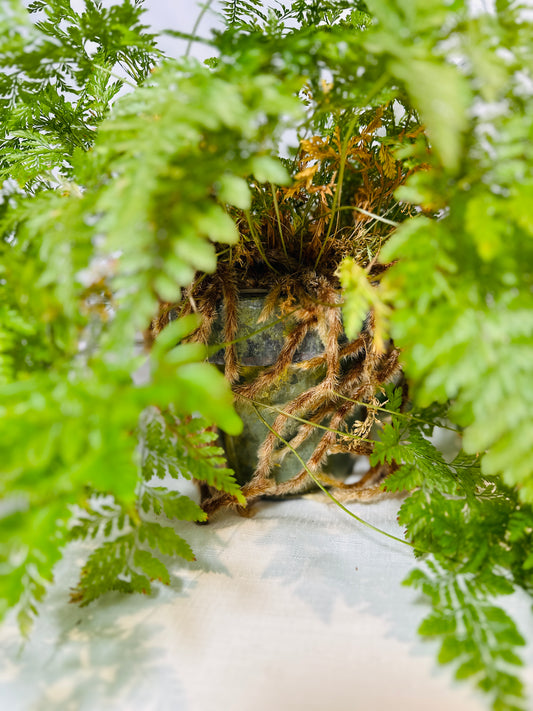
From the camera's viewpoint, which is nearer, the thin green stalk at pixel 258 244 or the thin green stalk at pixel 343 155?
the thin green stalk at pixel 343 155

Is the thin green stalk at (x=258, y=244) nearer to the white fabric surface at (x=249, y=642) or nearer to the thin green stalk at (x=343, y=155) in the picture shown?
the thin green stalk at (x=343, y=155)

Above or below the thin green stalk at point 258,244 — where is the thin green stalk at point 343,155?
above

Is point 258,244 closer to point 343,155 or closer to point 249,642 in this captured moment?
point 343,155

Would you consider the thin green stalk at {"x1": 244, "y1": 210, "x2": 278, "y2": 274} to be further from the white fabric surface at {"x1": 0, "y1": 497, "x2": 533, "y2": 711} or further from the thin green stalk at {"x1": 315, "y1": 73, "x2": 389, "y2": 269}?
the white fabric surface at {"x1": 0, "y1": 497, "x2": 533, "y2": 711}

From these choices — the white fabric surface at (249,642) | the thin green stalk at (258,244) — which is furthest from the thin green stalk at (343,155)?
the white fabric surface at (249,642)

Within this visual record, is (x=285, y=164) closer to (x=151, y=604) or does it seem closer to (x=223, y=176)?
(x=223, y=176)

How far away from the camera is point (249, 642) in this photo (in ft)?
1.62

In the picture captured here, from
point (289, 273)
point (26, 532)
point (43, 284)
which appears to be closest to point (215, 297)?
point (289, 273)

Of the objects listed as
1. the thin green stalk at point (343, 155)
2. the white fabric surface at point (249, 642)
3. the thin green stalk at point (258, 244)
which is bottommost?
the white fabric surface at point (249, 642)

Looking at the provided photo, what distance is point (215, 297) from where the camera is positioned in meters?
0.65

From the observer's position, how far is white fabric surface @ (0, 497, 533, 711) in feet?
1.43

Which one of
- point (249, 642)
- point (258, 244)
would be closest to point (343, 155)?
point (258, 244)

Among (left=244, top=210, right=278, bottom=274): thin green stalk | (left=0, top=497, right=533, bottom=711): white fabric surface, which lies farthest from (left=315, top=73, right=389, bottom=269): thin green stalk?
(left=0, top=497, right=533, bottom=711): white fabric surface

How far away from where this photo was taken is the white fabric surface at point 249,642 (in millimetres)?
437
